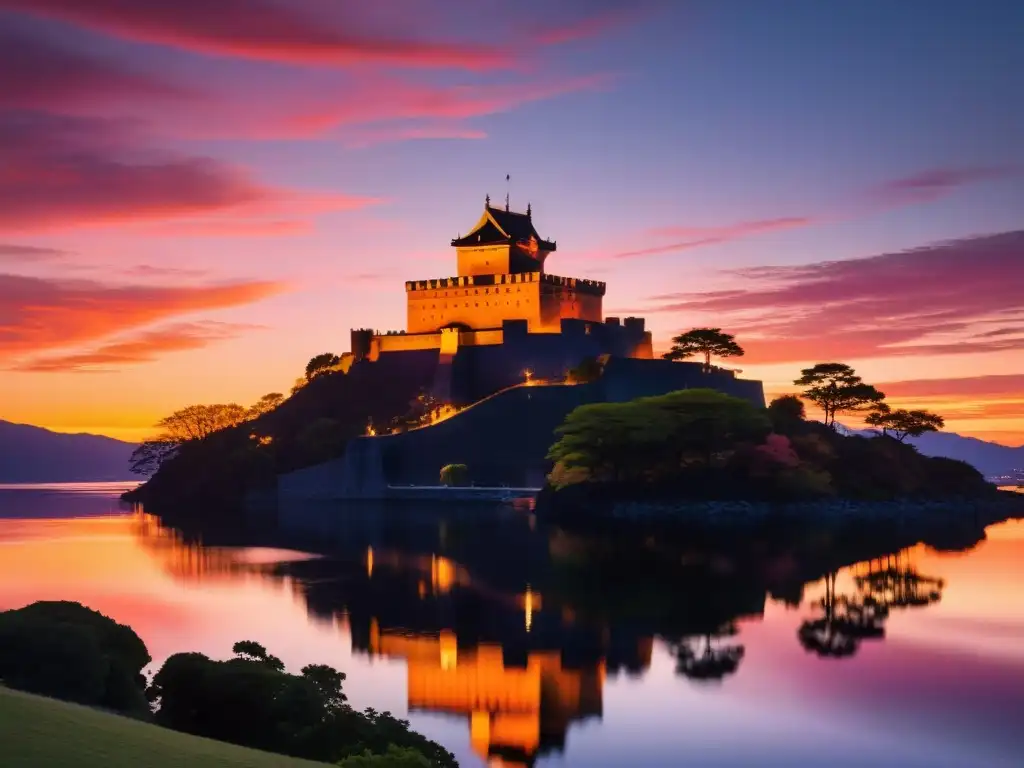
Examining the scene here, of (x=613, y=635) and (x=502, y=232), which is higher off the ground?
(x=502, y=232)

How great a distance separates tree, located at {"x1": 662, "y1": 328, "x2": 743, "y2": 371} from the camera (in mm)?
Answer: 76312

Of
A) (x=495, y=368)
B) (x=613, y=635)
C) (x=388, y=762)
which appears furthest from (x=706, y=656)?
(x=495, y=368)

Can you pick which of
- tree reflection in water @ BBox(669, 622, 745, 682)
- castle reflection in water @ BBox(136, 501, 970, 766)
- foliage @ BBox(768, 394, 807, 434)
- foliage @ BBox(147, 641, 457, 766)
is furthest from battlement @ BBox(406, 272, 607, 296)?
foliage @ BBox(147, 641, 457, 766)

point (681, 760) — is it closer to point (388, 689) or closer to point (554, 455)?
point (388, 689)

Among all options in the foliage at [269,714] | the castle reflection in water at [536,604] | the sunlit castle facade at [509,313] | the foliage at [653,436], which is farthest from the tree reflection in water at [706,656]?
the sunlit castle facade at [509,313]

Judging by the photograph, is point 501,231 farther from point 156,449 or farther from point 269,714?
point 269,714

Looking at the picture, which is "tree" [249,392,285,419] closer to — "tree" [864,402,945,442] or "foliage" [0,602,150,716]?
"tree" [864,402,945,442]

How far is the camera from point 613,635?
23656mm

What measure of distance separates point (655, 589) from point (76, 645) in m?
19.4

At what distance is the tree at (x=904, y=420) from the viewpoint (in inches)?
3056

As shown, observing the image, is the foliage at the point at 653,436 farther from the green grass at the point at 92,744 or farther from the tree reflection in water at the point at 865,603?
the green grass at the point at 92,744

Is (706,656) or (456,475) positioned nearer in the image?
(706,656)

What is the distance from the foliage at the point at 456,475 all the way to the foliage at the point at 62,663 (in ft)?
176

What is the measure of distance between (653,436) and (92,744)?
49.7 metres
